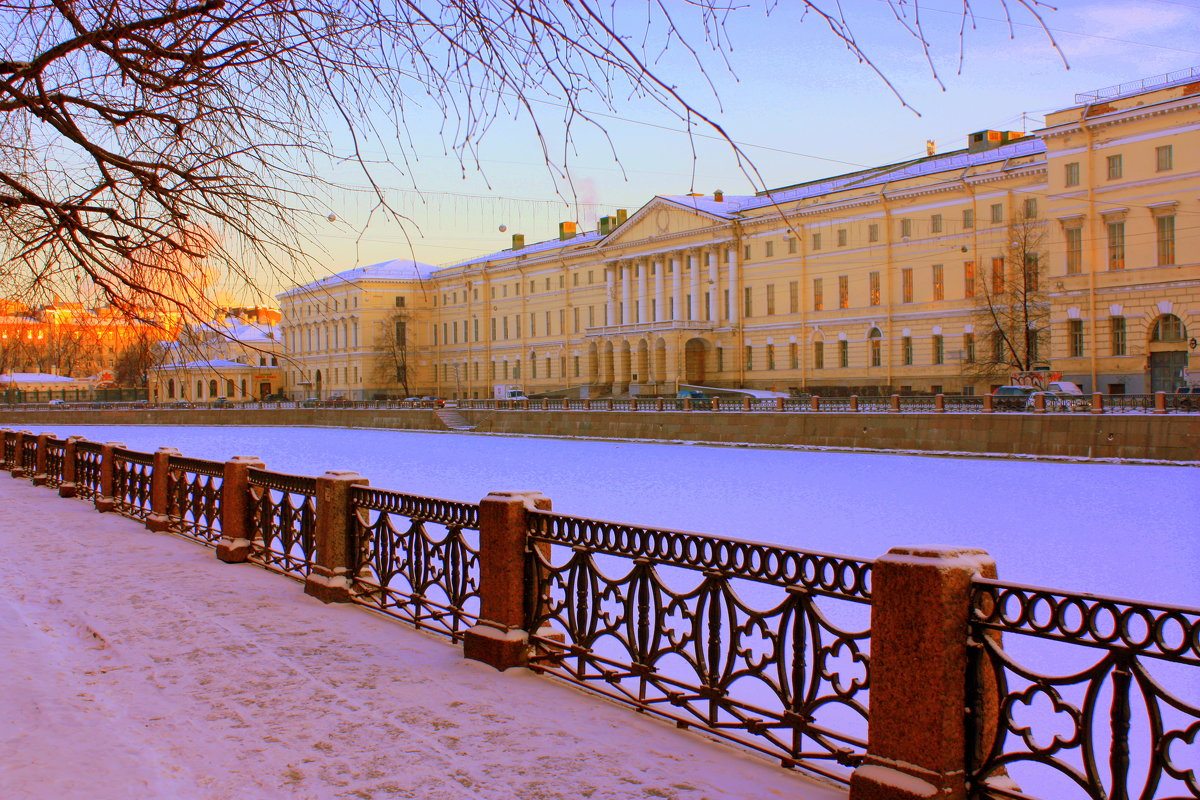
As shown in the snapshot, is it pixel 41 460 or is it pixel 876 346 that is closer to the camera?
pixel 41 460

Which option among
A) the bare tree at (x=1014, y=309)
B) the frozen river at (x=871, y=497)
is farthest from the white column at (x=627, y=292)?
the frozen river at (x=871, y=497)

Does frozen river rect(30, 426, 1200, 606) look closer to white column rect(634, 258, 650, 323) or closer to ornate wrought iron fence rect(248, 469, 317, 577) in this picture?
ornate wrought iron fence rect(248, 469, 317, 577)

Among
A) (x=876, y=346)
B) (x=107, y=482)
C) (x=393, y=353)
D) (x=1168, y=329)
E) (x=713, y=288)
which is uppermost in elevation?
(x=713, y=288)

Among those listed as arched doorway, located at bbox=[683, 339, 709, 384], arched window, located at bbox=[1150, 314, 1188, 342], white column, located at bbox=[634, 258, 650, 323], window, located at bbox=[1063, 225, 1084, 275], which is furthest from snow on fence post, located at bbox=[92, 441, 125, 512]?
white column, located at bbox=[634, 258, 650, 323]

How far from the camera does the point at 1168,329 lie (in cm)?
3688

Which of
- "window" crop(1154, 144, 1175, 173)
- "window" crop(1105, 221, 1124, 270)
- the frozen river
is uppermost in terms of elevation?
"window" crop(1154, 144, 1175, 173)

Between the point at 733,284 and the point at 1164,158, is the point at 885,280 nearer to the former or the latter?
the point at 733,284

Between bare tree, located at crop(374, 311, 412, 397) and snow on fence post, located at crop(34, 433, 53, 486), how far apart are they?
6491 cm

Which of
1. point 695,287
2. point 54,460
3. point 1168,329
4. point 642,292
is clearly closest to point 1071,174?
point 1168,329

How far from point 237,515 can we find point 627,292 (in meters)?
59.0

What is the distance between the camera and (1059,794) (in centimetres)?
616

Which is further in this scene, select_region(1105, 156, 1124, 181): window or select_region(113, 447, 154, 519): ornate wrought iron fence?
select_region(1105, 156, 1124, 181): window

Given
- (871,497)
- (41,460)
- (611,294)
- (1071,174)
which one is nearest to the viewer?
(41,460)

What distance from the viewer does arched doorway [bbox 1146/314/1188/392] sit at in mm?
36125
